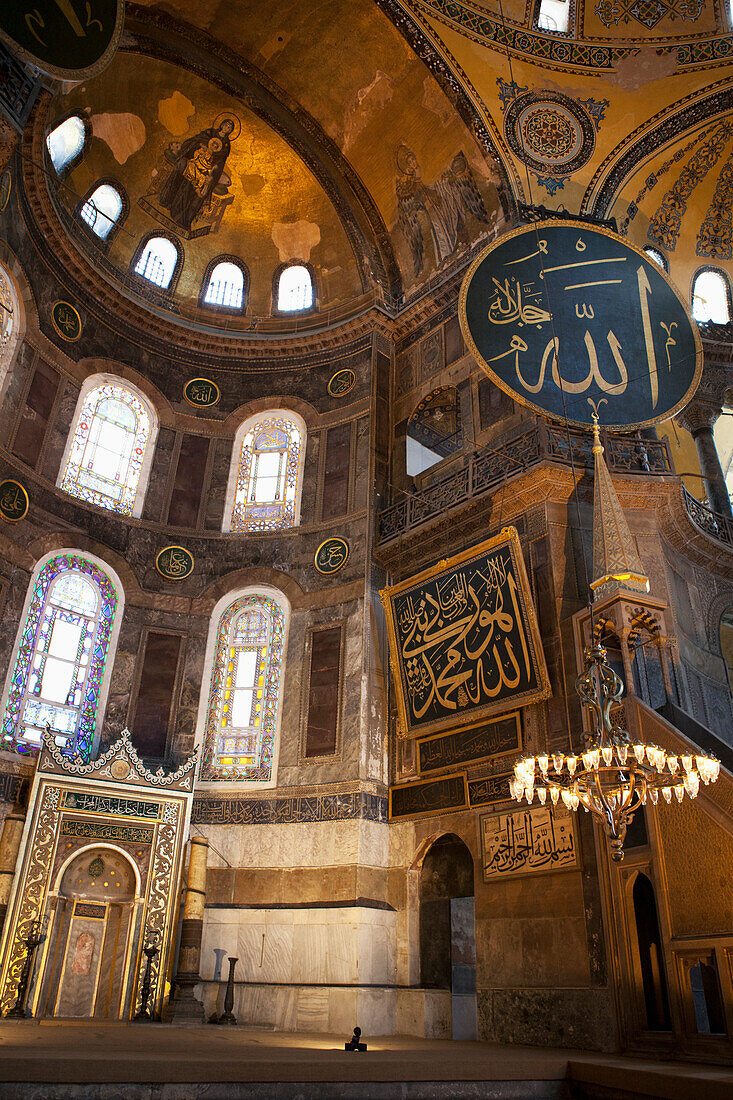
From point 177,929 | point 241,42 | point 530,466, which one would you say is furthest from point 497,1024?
point 241,42

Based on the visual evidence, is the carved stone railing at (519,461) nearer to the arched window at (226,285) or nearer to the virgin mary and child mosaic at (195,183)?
the arched window at (226,285)

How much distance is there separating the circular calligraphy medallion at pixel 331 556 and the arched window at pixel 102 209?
5597 mm

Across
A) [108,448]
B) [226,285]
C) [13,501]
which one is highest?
[226,285]

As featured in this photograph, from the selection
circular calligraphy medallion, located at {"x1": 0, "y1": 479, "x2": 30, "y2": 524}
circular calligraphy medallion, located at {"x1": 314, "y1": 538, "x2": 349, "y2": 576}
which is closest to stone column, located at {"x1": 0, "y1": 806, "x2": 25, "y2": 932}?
circular calligraphy medallion, located at {"x1": 0, "y1": 479, "x2": 30, "y2": 524}

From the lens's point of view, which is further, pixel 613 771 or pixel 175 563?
pixel 175 563

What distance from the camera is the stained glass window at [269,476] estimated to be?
1098cm

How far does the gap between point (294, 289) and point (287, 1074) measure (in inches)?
440

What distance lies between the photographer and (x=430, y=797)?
27.1ft

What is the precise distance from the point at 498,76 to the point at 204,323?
5.55 m

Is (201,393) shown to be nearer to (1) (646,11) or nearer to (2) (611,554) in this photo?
(2) (611,554)

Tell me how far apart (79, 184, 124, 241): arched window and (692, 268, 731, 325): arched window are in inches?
348

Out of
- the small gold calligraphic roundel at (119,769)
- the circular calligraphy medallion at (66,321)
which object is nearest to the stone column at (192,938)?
the small gold calligraphic roundel at (119,769)

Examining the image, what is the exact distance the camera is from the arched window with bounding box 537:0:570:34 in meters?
11.7

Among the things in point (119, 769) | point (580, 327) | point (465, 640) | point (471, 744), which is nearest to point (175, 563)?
point (119, 769)
